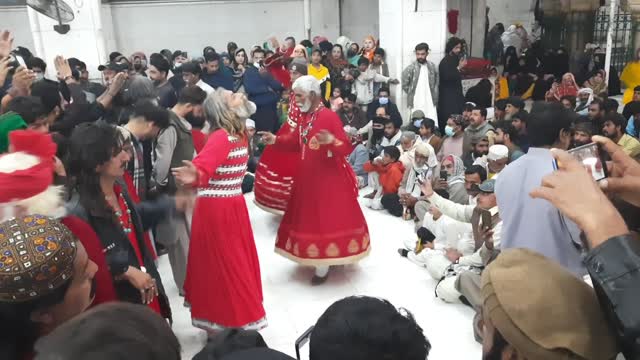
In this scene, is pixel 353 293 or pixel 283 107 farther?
pixel 283 107

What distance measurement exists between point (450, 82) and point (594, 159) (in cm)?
576

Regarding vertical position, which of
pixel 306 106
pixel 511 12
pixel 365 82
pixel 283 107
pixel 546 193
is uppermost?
pixel 511 12

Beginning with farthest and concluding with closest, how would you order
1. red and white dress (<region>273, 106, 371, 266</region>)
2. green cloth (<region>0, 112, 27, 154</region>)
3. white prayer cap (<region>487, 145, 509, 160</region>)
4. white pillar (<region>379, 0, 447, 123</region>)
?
1. white pillar (<region>379, 0, 447, 123</region>)
2. white prayer cap (<region>487, 145, 509, 160</region>)
3. red and white dress (<region>273, 106, 371, 266</region>)
4. green cloth (<region>0, 112, 27, 154</region>)

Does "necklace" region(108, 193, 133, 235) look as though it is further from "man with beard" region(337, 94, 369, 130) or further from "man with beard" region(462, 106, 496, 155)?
"man with beard" region(337, 94, 369, 130)

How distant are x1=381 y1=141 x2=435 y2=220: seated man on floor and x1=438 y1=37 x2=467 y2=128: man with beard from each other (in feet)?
7.48

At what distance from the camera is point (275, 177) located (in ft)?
16.0

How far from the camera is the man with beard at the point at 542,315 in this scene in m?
1.03

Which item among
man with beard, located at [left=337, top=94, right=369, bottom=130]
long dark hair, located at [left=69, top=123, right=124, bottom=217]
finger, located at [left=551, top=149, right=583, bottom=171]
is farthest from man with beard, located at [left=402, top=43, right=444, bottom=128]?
finger, located at [left=551, top=149, right=583, bottom=171]

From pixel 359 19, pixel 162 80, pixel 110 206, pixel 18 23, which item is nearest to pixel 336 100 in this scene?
pixel 162 80

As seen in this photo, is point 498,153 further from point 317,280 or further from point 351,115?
point 351,115

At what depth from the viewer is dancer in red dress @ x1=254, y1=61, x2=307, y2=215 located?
4.83 metres

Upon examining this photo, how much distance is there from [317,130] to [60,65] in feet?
7.94

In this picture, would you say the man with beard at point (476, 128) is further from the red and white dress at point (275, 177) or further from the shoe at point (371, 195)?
the red and white dress at point (275, 177)

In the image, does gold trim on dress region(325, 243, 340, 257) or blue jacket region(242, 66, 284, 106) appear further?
blue jacket region(242, 66, 284, 106)
